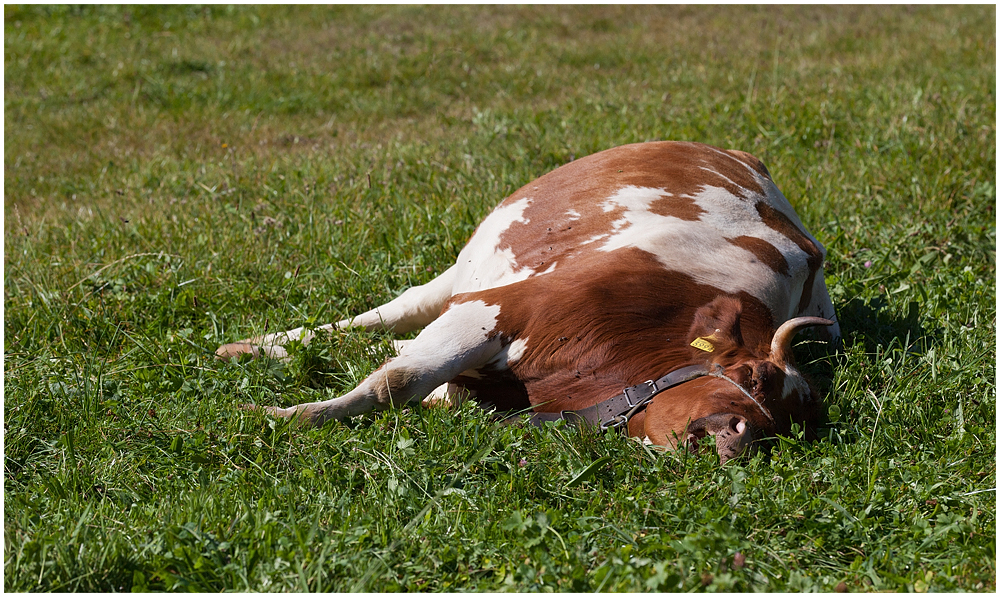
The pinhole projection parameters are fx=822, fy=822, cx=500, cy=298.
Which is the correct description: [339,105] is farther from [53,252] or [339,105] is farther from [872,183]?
[872,183]

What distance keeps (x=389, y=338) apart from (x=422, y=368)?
2.83 feet

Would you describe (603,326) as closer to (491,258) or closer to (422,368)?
(422,368)

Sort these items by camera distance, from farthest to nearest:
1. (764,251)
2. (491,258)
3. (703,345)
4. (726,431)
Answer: (491,258) → (764,251) → (703,345) → (726,431)

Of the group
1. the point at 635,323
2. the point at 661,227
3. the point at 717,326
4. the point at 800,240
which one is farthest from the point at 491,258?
the point at 800,240

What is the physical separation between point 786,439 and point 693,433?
1.10 feet

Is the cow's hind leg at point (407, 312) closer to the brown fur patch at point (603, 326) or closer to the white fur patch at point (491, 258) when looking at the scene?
the white fur patch at point (491, 258)

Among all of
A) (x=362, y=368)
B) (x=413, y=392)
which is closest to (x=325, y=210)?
(x=362, y=368)

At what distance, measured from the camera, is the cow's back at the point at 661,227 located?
3240mm

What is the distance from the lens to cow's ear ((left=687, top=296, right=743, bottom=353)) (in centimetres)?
291

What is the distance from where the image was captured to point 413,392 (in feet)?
9.75

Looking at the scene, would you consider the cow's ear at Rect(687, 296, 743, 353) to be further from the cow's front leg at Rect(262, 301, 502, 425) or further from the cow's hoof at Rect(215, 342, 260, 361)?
the cow's hoof at Rect(215, 342, 260, 361)

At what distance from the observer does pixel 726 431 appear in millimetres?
2625

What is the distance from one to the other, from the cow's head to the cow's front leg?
617 mm

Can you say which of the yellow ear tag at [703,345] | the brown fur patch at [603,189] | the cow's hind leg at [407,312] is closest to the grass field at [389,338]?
the cow's hind leg at [407,312]
